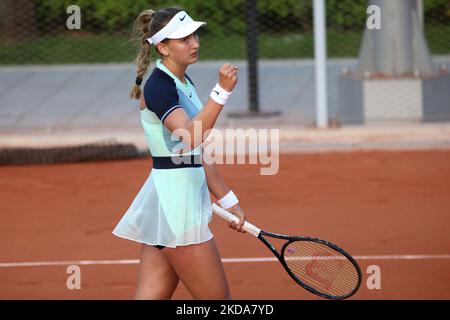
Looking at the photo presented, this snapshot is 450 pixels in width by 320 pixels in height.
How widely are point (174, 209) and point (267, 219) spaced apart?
3.95 m

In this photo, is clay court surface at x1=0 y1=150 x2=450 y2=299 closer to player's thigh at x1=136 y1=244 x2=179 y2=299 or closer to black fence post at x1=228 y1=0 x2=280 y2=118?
black fence post at x1=228 y1=0 x2=280 y2=118

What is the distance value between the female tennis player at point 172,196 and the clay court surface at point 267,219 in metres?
1.81

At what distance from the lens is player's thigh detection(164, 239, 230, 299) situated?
516 cm

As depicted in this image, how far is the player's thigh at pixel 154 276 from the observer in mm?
5281

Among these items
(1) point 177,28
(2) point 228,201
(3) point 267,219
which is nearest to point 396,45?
(3) point 267,219

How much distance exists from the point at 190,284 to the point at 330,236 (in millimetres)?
3396

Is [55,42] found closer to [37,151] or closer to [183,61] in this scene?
[37,151]

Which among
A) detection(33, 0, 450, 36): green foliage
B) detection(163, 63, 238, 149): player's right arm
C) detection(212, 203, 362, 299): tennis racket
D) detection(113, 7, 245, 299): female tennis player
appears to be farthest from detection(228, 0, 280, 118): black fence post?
detection(163, 63, 238, 149): player's right arm

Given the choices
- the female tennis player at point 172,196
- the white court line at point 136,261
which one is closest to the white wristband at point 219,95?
the female tennis player at point 172,196

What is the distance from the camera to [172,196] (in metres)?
5.17

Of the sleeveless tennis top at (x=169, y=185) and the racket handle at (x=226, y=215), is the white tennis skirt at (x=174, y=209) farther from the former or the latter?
the racket handle at (x=226, y=215)

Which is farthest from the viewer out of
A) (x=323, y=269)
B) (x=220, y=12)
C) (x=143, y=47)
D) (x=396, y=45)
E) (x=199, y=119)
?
(x=220, y=12)

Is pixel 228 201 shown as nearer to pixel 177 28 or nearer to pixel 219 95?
pixel 219 95
